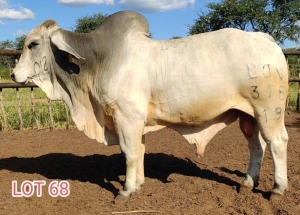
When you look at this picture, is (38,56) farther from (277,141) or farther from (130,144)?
(277,141)

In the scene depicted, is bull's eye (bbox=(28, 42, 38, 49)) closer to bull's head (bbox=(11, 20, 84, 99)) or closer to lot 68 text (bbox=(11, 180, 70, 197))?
bull's head (bbox=(11, 20, 84, 99))

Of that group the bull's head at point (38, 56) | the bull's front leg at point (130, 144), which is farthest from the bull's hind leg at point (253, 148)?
the bull's head at point (38, 56)

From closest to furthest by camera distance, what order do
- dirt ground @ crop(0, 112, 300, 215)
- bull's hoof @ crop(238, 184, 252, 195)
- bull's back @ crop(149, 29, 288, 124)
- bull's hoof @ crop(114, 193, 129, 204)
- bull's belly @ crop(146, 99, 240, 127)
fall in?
bull's back @ crop(149, 29, 288, 124), bull's belly @ crop(146, 99, 240, 127), dirt ground @ crop(0, 112, 300, 215), bull's hoof @ crop(114, 193, 129, 204), bull's hoof @ crop(238, 184, 252, 195)

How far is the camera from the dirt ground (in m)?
3.61

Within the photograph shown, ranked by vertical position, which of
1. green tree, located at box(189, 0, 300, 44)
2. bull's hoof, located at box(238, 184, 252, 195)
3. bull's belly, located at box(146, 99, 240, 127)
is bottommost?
bull's hoof, located at box(238, 184, 252, 195)

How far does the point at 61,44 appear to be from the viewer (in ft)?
12.3

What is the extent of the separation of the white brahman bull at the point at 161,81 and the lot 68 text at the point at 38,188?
2.26ft

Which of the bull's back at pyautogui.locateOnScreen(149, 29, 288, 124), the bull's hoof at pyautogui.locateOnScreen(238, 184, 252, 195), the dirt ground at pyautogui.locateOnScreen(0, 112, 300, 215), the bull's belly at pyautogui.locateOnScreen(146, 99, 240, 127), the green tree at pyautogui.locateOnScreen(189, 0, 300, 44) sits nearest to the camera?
the bull's back at pyautogui.locateOnScreen(149, 29, 288, 124)

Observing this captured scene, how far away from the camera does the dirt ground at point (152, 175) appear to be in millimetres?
3611

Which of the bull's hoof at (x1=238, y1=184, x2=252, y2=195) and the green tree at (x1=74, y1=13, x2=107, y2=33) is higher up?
the green tree at (x1=74, y1=13, x2=107, y2=33)

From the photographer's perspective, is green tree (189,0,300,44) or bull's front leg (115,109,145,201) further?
green tree (189,0,300,44)

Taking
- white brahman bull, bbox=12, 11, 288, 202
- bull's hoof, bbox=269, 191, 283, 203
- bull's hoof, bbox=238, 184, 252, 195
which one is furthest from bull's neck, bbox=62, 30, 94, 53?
bull's hoof, bbox=269, 191, 283, 203

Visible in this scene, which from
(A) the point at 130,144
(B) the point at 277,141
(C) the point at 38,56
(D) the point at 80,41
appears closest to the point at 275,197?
(B) the point at 277,141

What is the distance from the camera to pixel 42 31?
395 cm
